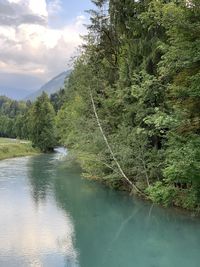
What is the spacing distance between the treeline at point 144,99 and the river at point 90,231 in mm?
1512

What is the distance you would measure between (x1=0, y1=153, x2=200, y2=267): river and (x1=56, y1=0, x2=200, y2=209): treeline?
1.51 metres

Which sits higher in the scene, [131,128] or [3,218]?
[131,128]

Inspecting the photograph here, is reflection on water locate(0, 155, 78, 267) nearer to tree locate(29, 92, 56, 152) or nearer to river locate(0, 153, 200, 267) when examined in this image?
river locate(0, 153, 200, 267)

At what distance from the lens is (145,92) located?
23.7m

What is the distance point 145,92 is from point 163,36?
412 cm

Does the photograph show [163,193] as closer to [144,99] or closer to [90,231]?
[90,231]

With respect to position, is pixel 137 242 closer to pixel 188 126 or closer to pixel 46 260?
pixel 46 260

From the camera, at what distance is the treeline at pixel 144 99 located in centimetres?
1930

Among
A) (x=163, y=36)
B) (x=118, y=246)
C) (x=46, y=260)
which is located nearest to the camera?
(x=46, y=260)

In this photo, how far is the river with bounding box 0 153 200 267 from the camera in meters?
15.0

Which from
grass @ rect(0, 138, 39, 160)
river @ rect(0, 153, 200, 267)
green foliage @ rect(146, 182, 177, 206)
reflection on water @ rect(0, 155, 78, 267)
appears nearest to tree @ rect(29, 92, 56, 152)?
grass @ rect(0, 138, 39, 160)

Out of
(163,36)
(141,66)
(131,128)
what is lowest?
(131,128)

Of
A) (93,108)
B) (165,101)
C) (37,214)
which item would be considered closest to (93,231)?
(37,214)

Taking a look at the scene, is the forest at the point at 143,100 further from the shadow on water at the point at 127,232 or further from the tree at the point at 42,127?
the tree at the point at 42,127
